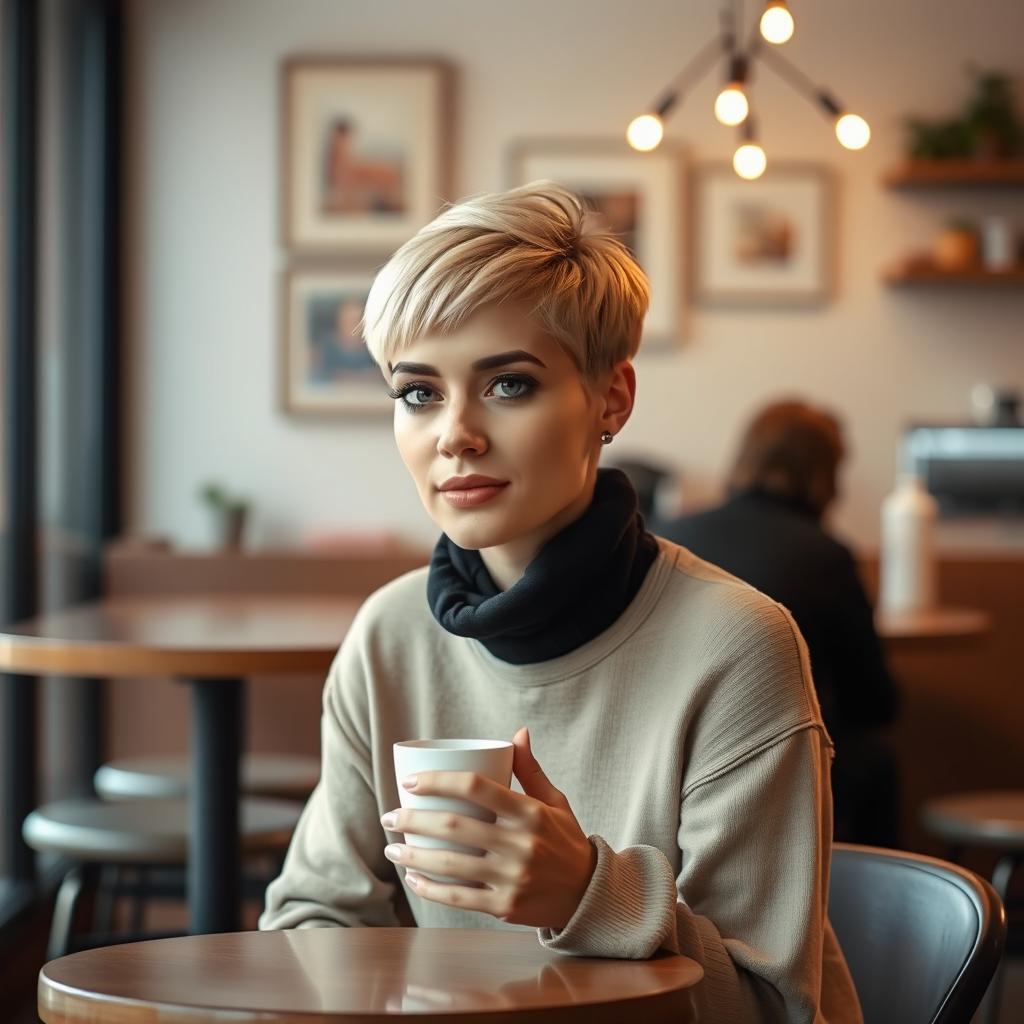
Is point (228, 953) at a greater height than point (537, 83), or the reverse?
point (537, 83)

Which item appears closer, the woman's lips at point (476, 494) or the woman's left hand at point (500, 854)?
the woman's left hand at point (500, 854)

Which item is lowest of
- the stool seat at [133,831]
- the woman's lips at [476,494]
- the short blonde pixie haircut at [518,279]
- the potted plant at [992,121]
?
the stool seat at [133,831]

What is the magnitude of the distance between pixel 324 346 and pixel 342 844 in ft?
14.0

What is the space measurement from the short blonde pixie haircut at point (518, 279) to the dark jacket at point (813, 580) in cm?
155

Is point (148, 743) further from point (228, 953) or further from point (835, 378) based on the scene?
point (228, 953)

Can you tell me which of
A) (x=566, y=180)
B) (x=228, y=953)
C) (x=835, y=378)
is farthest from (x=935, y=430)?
(x=228, y=953)

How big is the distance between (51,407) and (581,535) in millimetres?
3206

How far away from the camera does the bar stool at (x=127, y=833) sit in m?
2.44

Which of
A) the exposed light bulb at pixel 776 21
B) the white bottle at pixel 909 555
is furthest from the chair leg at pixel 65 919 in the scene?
the exposed light bulb at pixel 776 21

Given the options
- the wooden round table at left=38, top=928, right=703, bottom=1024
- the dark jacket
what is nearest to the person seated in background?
the dark jacket

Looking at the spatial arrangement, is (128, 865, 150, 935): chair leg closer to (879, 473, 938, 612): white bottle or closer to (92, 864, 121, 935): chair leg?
(92, 864, 121, 935): chair leg

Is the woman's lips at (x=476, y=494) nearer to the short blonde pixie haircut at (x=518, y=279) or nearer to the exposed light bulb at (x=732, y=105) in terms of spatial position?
the short blonde pixie haircut at (x=518, y=279)

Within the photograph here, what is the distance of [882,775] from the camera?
3.09 meters

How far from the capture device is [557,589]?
120 centimetres
